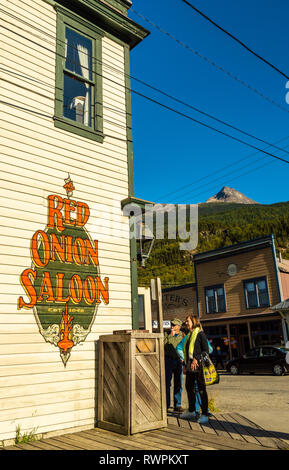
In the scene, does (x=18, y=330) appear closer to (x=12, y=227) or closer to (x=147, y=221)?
(x=12, y=227)

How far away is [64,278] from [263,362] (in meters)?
15.5

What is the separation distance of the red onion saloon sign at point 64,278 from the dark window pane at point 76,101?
6.13 feet

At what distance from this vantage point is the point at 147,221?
30.1ft

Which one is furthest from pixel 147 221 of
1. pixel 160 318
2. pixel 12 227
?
pixel 12 227

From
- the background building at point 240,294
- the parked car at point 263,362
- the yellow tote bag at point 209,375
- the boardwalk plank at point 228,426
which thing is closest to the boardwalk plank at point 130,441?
the boardwalk plank at point 228,426

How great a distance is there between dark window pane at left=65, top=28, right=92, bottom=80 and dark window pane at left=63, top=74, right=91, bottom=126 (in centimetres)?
23

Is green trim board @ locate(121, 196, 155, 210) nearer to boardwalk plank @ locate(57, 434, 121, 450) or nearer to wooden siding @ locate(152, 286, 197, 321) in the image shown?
boardwalk plank @ locate(57, 434, 121, 450)

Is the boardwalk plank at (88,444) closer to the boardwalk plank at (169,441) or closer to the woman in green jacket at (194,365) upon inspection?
the boardwalk plank at (169,441)

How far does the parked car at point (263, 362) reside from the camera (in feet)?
59.3

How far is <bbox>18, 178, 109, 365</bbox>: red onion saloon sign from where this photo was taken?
6043mm

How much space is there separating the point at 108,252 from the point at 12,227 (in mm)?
1984

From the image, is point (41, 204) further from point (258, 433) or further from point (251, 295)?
point (251, 295)

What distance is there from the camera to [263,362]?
18797 millimetres

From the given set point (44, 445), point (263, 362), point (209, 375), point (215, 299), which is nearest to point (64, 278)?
point (44, 445)
